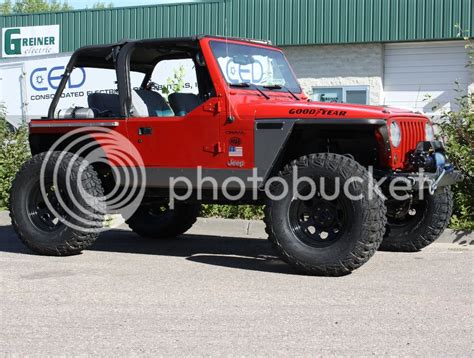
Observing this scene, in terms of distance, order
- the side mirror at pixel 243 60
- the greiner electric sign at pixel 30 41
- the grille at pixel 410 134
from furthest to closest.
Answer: the greiner electric sign at pixel 30 41
the side mirror at pixel 243 60
the grille at pixel 410 134

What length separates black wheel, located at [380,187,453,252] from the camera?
7.67 meters

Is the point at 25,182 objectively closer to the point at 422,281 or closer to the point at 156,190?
the point at 156,190

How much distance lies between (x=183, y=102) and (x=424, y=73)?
458 inches

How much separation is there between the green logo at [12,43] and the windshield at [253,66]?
15.4 meters

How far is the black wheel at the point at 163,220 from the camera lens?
8.98 metres

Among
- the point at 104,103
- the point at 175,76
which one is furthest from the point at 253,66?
the point at 175,76

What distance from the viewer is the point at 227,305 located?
545 cm

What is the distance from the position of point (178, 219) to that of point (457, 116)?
3.78 meters

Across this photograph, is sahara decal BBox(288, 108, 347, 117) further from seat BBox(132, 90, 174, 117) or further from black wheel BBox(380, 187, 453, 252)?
seat BBox(132, 90, 174, 117)

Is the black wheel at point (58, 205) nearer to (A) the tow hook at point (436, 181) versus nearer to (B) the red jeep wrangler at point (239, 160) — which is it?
(B) the red jeep wrangler at point (239, 160)

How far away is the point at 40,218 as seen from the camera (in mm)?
7824

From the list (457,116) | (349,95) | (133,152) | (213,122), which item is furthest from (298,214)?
(349,95)

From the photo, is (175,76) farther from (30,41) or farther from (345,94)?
(30,41)

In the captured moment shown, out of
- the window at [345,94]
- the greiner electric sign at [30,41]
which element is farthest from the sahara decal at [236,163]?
the greiner electric sign at [30,41]
